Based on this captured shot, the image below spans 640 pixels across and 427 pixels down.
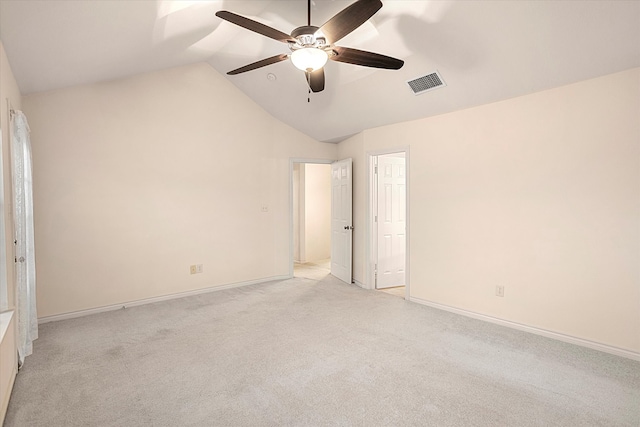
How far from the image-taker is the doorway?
16.5ft

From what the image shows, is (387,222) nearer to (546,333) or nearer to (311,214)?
(546,333)

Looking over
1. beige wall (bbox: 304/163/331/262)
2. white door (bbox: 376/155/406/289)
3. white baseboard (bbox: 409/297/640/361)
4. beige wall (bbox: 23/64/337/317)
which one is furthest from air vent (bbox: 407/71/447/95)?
beige wall (bbox: 304/163/331/262)

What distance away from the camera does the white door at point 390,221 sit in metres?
5.09

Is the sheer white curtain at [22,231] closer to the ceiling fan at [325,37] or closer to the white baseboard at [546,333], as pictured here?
the ceiling fan at [325,37]

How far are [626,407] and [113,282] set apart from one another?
4.96 m

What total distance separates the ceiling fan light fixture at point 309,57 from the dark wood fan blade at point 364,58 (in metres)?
0.12

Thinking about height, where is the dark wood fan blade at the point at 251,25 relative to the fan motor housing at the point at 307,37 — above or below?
above

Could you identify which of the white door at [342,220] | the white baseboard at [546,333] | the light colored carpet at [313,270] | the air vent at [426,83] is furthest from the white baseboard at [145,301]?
the air vent at [426,83]

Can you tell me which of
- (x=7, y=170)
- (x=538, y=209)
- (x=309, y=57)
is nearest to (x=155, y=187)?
(x=7, y=170)

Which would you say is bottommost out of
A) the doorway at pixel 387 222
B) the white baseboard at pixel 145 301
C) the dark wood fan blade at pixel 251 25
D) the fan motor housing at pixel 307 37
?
the white baseboard at pixel 145 301

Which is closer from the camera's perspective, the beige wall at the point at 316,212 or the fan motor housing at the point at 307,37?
the fan motor housing at the point at 307,37

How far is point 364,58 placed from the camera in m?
2.39

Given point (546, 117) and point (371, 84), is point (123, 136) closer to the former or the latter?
point (371, 84)

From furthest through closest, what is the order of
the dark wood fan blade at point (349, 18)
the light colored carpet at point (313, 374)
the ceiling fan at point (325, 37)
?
the light colored carpet at point (313, 374) < the ceiling fan at point (325, 37) < the dark wood fan blade at point (349, 18)
